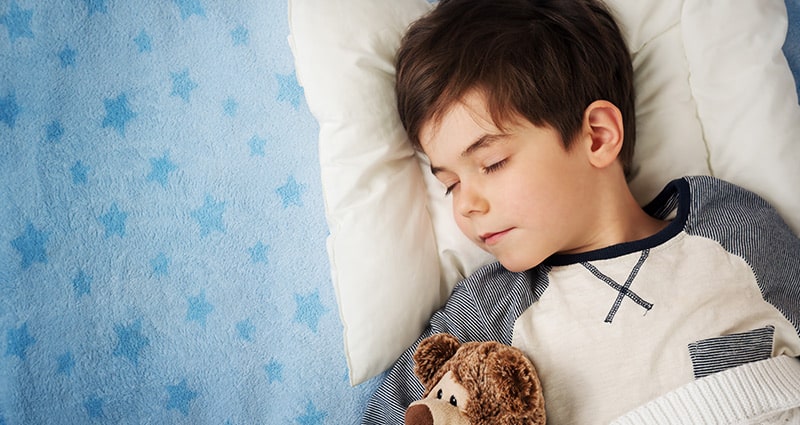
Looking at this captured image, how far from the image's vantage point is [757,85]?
1.21 metres

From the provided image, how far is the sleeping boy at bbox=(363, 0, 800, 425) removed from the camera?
102cm

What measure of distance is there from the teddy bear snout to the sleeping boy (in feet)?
0.82

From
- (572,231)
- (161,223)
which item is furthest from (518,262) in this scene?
(161,223)

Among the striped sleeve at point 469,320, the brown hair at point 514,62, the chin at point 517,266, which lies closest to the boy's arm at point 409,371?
the striped sleeve at point 469,320

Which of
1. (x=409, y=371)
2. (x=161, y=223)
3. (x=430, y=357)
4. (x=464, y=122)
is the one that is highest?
(x=464, y=122)

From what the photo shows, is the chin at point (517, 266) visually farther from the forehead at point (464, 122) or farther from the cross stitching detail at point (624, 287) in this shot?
the forehead at point (464, 122)

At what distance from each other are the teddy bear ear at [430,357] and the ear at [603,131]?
417 mm

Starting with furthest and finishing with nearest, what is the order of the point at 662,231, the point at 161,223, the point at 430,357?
1. the point at 161,223
2. the point at 662,231
3. the point at 430,357

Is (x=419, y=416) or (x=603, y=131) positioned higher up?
(x=603, y=131)

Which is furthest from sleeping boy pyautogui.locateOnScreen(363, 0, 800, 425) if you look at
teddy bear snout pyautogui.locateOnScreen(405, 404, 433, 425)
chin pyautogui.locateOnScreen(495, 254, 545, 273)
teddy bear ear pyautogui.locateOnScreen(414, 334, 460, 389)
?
teddy bear snout pyautogui.locateOnScreen(405, 404, 433, 425)

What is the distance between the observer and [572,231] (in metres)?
1.11

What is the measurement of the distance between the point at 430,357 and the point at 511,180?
0.31 meters

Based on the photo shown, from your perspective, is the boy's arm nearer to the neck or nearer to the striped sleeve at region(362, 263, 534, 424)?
the striped sleeve at region(362, 263, 534, 424)

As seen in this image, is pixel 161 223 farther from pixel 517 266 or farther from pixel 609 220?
pixel 609 220
